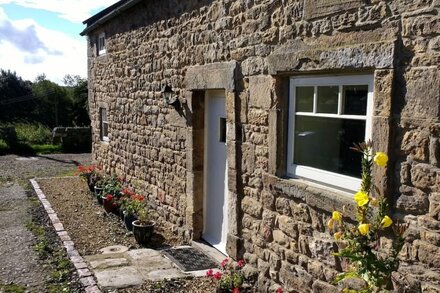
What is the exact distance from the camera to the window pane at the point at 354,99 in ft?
12.1

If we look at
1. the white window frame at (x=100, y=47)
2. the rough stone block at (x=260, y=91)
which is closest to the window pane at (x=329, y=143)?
the rough stone block at (x=260, y=91)

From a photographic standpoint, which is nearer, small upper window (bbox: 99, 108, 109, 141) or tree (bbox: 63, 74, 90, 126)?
small upper window (bbox: 99, 108, 109, 141)

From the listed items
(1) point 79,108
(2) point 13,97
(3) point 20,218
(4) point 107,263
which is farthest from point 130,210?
(2) point 13,97

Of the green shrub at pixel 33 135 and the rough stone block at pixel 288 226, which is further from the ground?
the rough stone block at pixel 288 226

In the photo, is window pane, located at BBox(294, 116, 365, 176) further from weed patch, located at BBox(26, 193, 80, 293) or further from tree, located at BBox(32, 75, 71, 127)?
tree, located at BBox(32, 75, 71, 127)

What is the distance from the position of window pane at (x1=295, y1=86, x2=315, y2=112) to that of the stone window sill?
2.49ft

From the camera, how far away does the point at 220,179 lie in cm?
648

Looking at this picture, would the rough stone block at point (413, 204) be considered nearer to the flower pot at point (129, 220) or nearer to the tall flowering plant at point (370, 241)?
the tall flowering plant at point (370, 241)

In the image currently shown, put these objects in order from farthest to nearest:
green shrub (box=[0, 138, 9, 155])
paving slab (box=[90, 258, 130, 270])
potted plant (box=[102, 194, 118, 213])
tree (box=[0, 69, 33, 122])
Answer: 1. tree (box=[0, 69, 33, 122])
2. green shrub (box=[0, 138, 9, 155])
3. potted plant (box=[102, 194, 118, 213])
4. paving slab (box=[90, 258, 130, 270])

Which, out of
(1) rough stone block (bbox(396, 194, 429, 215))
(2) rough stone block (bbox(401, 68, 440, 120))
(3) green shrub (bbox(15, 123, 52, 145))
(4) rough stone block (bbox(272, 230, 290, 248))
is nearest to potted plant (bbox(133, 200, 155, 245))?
(4) rough stone block (bbox(272, 230, 290, 248))

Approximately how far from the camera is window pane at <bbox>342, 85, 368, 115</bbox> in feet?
12.1

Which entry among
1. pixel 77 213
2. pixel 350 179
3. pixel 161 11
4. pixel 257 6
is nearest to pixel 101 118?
pixel 77 213

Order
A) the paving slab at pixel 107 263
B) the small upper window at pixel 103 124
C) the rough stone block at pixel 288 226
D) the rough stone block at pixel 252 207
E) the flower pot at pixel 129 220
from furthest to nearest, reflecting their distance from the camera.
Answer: the small upper window at pixel 103 124 < the flower pot at pixel 129 220 < the paving slab at pixel 107 263 < the rough stone block at pixel 252 207 < the rough stone block at pixel 288 226

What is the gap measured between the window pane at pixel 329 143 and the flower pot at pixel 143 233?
3322 millimetres
